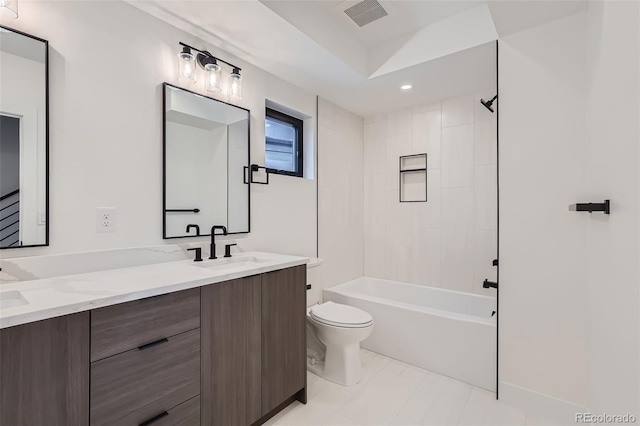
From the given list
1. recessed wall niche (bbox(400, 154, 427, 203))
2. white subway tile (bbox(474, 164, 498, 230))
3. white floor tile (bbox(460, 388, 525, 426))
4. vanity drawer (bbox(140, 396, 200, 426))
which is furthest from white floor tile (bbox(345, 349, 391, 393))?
recessed wall niche (bbox(400, 154, 427, 203))

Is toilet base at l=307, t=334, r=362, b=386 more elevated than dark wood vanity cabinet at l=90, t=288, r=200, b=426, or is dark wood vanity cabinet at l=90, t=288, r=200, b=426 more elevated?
dark wood vanity cabinet at l=90, t=288, r=200, b=426

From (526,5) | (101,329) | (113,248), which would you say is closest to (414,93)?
(526,5)

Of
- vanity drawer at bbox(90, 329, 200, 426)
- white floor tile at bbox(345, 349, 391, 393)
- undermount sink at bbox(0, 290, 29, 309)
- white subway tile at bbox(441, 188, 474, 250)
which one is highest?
white subway tile at bbox(441, 188, 474, 250)

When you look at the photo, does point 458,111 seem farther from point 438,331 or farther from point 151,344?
point 151,344

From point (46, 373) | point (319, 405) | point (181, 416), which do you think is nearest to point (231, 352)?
point (181, 416)

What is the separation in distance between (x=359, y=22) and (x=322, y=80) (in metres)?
0.52

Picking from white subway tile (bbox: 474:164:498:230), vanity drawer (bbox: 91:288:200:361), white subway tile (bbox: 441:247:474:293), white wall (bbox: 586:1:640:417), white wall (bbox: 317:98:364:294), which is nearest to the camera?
white wall (bbox: 586:1:640:417)

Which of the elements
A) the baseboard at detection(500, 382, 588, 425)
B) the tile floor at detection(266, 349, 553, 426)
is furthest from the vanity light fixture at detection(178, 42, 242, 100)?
the baseboard at detection(500, 382, 588, 425)

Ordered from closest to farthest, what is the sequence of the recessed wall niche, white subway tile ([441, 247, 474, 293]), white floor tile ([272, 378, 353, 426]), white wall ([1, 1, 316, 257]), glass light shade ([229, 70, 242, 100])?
white wall ([1, 1, 316, 257]), white floor tile ([272, 378, 353, 426]), glass light shade ([229, 70, 242, 100]), white subway tile ([441, 247, 474, 293]), the recessed wall niche

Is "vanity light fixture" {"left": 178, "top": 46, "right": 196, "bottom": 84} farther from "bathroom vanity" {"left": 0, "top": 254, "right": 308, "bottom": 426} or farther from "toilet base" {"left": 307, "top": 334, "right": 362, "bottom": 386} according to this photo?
"toilet base" {"left": 307, "top": 334, "right": 362, "bottom": 386}

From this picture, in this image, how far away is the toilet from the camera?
6.89 ft

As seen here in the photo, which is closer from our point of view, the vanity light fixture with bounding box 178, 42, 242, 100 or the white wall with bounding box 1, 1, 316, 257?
the white wall with bounding box 1, 1, 316, 257

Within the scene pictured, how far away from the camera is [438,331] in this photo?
2.32 meters

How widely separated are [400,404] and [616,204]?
1692 millimetres
